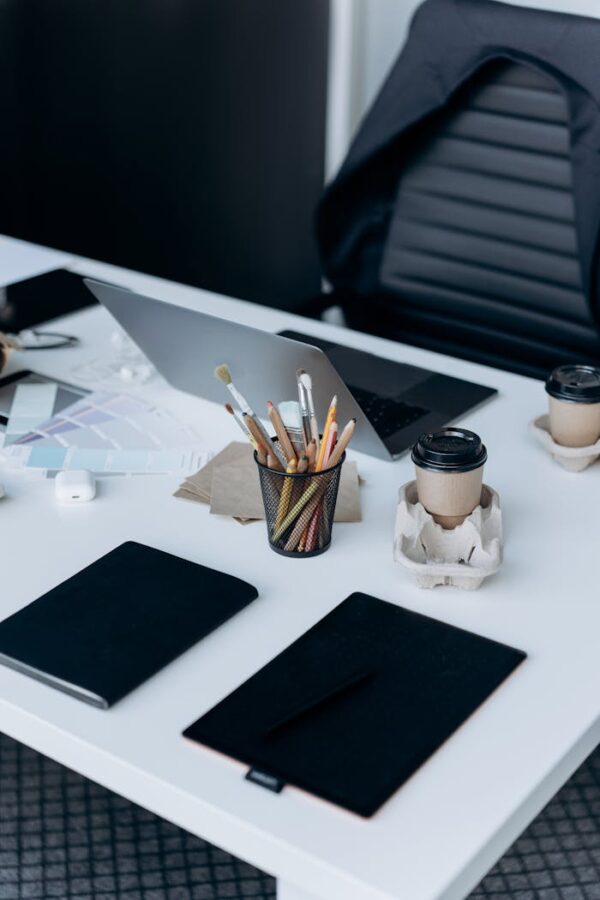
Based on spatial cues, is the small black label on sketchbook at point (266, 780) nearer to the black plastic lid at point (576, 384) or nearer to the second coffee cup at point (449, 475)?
the second coffee cup at point (449, 475)

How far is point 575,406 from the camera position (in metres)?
1.34

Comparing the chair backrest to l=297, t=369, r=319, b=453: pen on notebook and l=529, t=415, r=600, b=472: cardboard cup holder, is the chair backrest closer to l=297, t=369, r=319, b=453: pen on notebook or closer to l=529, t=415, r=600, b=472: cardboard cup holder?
l=529, t=415, r=600, b=472: cardboard cup holder

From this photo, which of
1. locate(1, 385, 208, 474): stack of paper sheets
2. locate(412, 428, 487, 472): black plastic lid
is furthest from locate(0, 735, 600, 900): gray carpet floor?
locate(412, 428, 487, 472): black plastic lid

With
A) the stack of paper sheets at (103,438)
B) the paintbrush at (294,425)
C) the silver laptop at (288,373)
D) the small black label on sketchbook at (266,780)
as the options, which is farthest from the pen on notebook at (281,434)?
the small black label on sketchbook at (266,780)

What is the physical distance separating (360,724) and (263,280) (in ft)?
7.08

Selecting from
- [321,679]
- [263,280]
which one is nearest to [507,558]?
[321,679]

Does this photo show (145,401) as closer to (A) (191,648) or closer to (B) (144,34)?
(A) (191,648)

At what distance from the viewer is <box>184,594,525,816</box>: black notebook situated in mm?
889

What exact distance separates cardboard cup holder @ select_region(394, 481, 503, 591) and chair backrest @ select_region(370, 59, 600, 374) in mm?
986

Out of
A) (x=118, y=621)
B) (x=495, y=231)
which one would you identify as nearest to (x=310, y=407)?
(x=118, y=621)

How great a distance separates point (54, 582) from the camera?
1.15 m

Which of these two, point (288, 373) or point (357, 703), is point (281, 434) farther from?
point (357, 703)

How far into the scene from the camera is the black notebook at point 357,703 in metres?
0.89

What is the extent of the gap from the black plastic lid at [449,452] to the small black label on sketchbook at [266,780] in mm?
390
